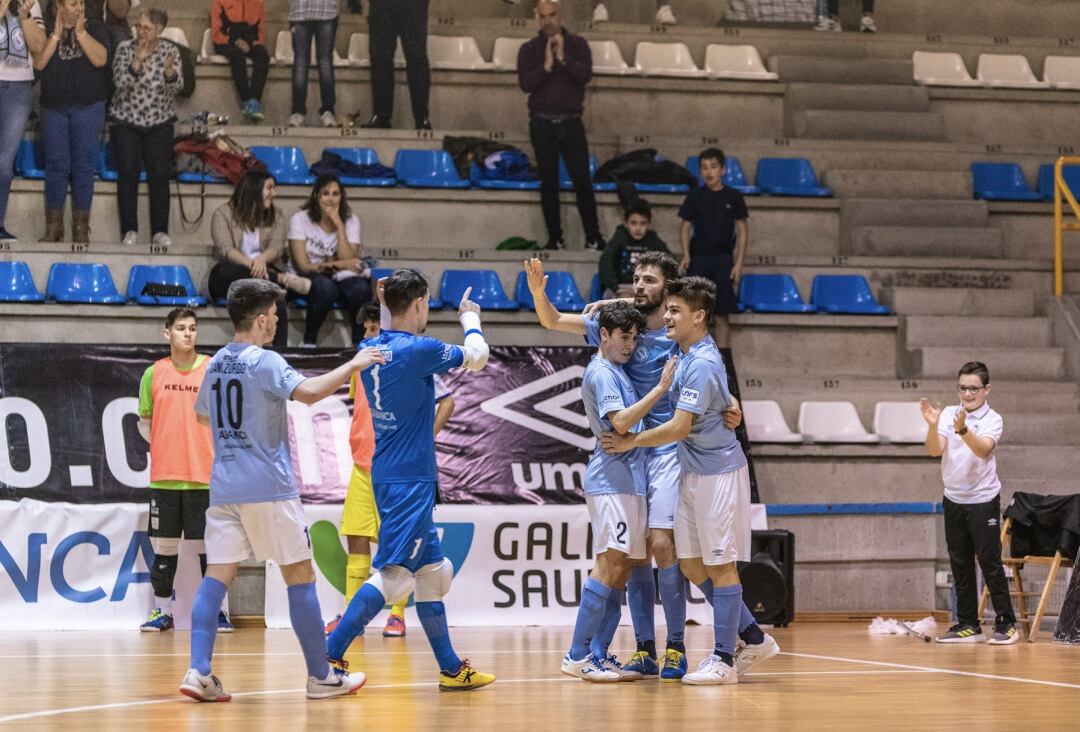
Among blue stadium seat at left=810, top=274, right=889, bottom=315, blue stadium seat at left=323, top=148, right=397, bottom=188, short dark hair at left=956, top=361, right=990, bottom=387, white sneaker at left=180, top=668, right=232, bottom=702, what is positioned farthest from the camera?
blue stadium seat at left=323, top=148, right=397, bottom=188

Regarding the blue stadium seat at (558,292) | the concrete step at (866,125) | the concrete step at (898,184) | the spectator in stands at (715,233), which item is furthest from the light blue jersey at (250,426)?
the concrete step at (866,125)

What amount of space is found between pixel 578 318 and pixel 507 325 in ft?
19.5

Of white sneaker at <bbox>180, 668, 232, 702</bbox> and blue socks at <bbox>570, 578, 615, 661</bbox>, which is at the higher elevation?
blue socks at <bbox>570, 578, 615, 661</bbox>

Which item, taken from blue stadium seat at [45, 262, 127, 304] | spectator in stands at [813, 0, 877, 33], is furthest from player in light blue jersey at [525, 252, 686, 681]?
spectator in stands at [813, 0, 877, 33]

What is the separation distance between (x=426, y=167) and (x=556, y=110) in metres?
1.53

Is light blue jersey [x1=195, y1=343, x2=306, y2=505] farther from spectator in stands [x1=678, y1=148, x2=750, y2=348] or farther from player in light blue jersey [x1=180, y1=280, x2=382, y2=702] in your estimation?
spectator in stands [x1=678, y1=148, x2=750, y2=348]

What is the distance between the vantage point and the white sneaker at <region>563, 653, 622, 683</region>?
301 inches

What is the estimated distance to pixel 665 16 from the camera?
18.3m

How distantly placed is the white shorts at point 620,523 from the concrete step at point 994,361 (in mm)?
7270

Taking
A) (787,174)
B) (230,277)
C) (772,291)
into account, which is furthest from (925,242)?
(230,277)

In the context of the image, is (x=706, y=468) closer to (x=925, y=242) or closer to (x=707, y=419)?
(x=707, y=419)

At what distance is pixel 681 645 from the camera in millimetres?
7891

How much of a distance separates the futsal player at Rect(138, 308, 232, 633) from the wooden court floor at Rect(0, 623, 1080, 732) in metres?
0.76

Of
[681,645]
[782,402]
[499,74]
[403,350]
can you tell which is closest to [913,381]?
[782,402]
